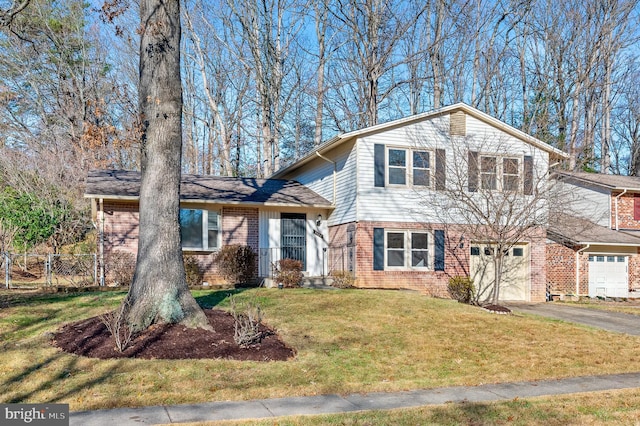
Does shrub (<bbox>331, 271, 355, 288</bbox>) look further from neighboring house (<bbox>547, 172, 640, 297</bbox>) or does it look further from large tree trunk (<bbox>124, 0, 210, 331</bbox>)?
large tree trunk (<bbox>124, 0, 210, 331</bbox>)

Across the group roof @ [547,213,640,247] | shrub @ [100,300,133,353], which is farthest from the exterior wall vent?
shrub @ [100,300,133,353]

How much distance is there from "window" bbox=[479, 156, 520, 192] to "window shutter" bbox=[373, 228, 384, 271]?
3619 mm

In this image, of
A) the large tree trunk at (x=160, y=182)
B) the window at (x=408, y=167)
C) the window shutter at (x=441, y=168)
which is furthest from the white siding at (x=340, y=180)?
the large tree trunk at (x=160, y=182)

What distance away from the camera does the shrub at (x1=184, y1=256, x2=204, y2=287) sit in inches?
682

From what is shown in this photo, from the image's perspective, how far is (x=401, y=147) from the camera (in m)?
18.3

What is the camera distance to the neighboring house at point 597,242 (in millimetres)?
21562

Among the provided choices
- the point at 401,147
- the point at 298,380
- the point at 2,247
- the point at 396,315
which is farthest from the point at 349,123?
the point at 298,380

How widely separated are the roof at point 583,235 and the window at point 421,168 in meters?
5.75

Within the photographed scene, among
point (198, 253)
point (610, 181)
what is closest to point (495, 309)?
point (198, 253)

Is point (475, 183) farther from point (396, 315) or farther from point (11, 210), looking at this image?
point (11, 210)

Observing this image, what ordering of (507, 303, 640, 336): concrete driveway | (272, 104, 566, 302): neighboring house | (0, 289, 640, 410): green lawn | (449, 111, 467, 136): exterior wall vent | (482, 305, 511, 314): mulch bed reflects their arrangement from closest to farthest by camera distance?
1. (0, 289, 640, 410): green lawn
2. (507, 303, 640, 336): concrete driveway
3. (482, 305, 511, 314): mulch bed
4. (272, 104, 566, 302): neighboring house
5. (449, 111, 467, 136): exterior wall vent

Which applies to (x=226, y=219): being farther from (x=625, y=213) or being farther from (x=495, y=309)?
(x=625, y=213)

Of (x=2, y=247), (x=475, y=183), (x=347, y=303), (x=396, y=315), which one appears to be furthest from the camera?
(x=2, y=247)

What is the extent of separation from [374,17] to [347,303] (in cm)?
1893
